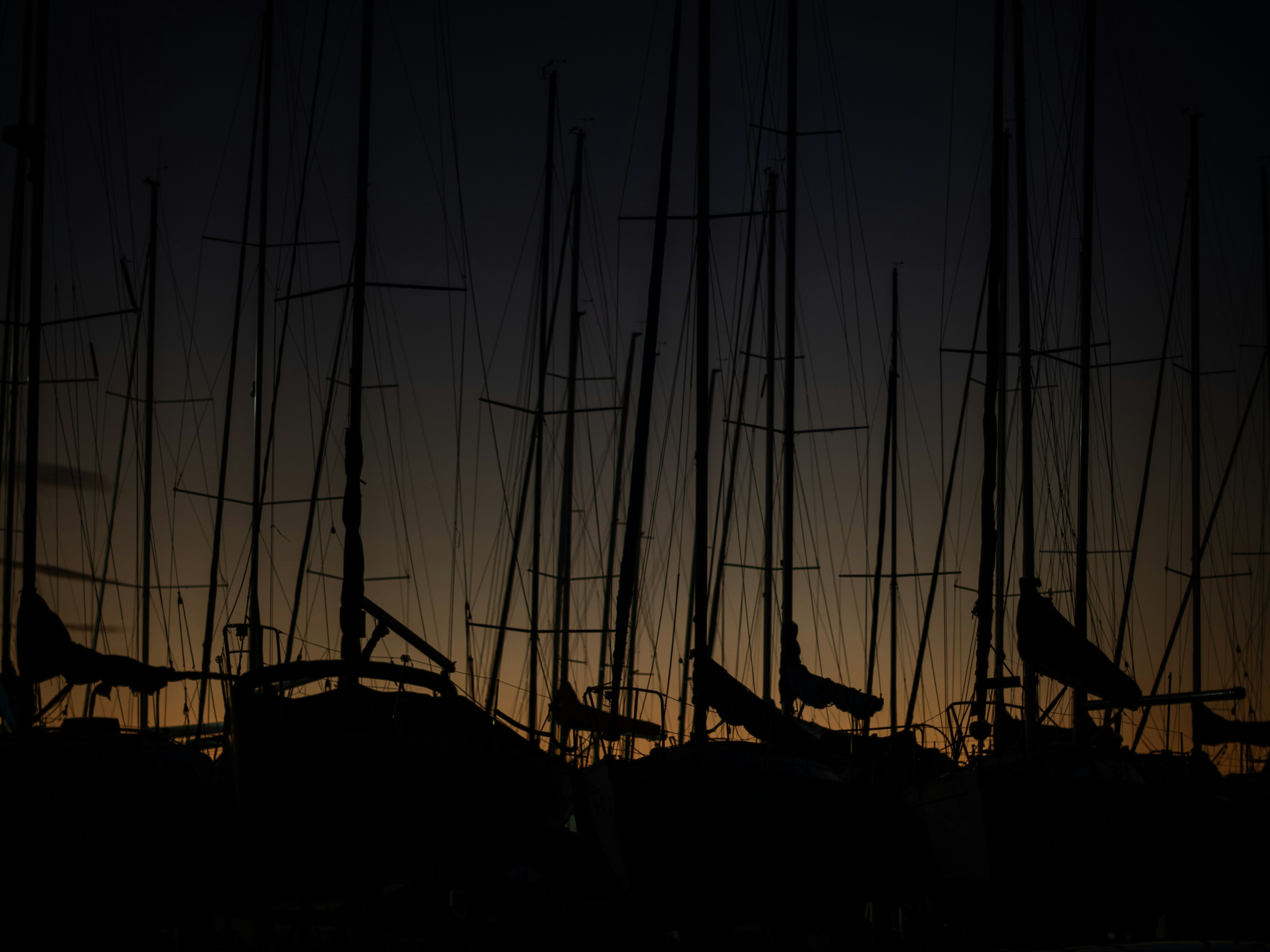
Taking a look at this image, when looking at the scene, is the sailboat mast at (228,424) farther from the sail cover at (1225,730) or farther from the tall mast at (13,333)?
the sail cover at (1225,730)

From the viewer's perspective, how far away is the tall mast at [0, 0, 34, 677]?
1902 cm

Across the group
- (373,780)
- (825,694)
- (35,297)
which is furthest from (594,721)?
(35,297)

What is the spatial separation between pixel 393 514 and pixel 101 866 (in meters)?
9.84

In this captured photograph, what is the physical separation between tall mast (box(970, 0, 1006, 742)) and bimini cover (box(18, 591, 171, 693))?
9.49 metres

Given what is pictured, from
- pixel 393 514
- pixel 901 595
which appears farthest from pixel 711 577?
pixel 393 514

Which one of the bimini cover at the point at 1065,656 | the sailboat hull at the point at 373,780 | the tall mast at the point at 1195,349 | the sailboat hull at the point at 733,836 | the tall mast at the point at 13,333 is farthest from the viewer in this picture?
the tall mast at the point at 1195,349

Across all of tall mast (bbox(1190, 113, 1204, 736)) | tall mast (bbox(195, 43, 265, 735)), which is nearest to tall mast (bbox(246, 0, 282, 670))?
tall mast (bbox(195, 43, 265, 735))

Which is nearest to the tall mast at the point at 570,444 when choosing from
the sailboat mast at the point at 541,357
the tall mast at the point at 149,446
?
the sailboat mast at the point at 541,357

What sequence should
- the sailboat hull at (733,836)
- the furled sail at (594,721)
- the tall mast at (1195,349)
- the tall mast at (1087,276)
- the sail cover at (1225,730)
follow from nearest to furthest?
the sailboat hull at (733,836) → the furled sail at (594,721) → the tall mast at (1087,276) → the sail cover at (1225,730) → the tall mast at (1195,349)

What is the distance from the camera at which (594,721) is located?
15.4m

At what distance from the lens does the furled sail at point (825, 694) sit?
17000 mm

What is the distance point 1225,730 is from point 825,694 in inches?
438

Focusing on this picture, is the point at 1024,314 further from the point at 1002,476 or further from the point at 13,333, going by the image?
the point at 13,333

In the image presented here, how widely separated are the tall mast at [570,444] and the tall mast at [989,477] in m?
11.7
